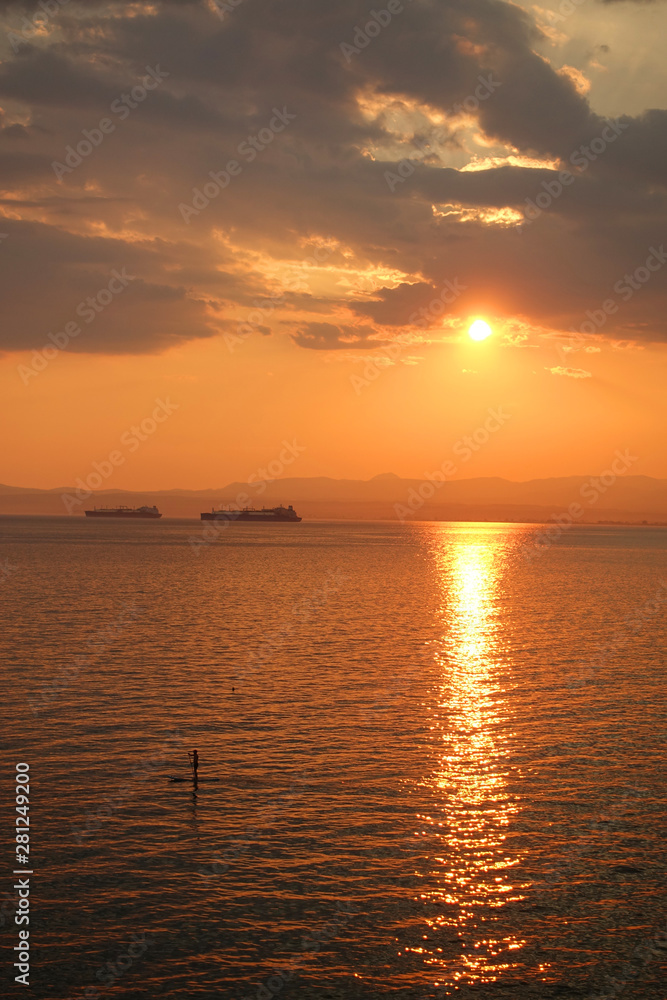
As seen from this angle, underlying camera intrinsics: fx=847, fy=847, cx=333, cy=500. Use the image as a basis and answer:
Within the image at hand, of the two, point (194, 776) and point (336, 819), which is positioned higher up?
point (194, 776)

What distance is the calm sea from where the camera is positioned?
21.5 m

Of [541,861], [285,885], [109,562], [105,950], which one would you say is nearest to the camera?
[105,950]

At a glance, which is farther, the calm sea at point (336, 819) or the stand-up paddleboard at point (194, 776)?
the stand-up paddleboard at point (194, 776)

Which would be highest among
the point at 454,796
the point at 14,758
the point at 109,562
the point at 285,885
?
the point at 109,562

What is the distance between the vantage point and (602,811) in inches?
1237

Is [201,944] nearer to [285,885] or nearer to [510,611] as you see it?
[285,885]

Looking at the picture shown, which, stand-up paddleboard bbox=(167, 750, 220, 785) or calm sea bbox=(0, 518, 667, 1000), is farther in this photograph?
stand-up paddleboard bbox=(167, 750, 220, 785)

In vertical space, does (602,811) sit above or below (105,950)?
above

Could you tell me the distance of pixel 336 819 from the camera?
3033 centimetres

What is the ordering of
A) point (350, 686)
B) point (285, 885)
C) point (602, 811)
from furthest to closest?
point (350, 686) → point (602, 811) → point (285, 885)

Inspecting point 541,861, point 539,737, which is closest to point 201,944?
point 541,861

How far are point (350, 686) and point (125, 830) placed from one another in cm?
2529

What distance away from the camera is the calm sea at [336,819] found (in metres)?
21.5

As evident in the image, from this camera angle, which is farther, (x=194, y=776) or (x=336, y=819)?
(x=194, y=776)
